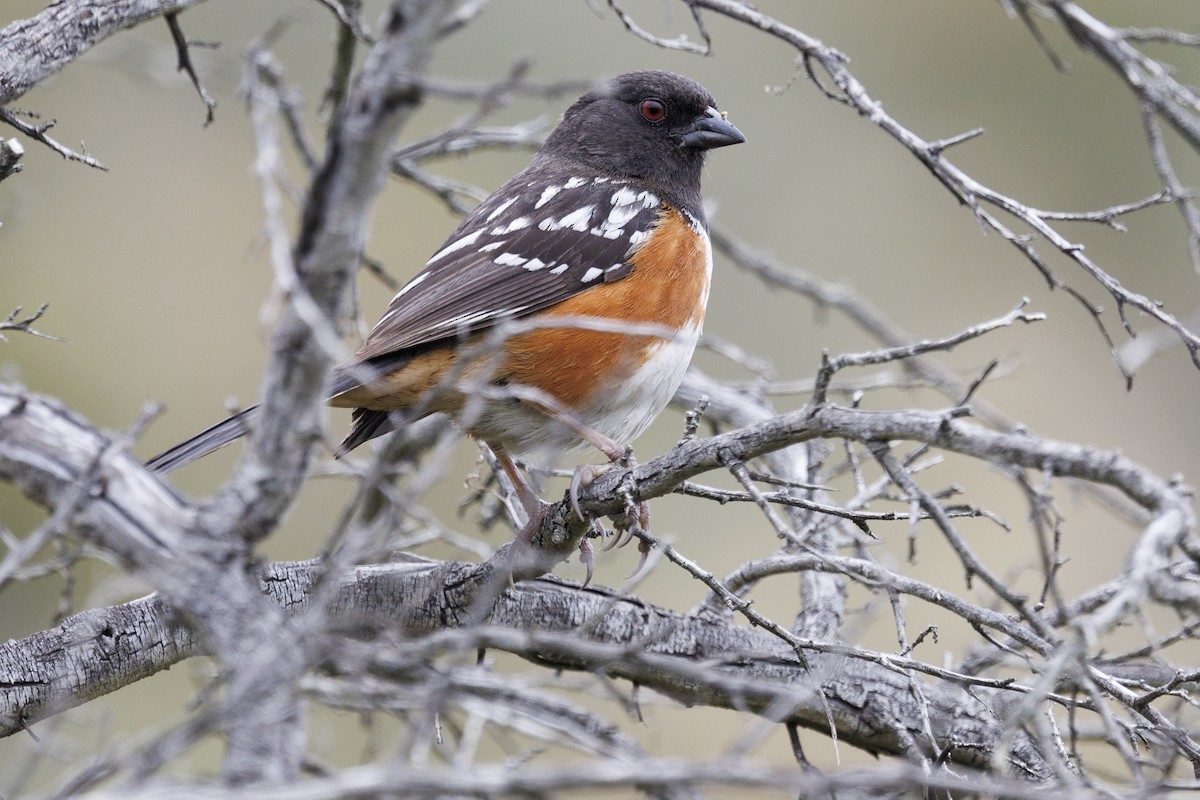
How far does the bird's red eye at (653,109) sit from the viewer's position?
317 cm

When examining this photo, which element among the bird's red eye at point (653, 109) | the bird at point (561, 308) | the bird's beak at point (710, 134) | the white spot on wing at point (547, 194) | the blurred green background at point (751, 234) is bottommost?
the bird at point (561, 308)

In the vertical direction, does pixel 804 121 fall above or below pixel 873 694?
above

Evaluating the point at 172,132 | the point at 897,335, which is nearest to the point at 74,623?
the point at 897,335

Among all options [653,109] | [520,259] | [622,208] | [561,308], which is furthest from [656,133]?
[561,308]

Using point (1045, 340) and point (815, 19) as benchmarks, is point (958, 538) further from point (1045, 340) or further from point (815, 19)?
point (815, 19)

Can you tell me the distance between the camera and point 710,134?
3133 mm

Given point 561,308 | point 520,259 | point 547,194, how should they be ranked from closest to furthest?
point 561,308 < point 520,259 < point 547,194

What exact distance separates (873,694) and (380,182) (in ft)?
4.84

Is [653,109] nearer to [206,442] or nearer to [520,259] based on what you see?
[520,259]

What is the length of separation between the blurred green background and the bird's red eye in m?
2.19

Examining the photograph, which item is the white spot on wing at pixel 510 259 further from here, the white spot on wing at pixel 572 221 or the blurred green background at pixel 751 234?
the blurred green background at pixel 751 234

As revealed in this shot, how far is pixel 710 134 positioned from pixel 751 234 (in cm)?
313

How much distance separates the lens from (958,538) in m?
1.27

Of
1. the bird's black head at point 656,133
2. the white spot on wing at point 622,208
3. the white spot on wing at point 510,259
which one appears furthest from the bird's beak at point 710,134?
the white spot on wing at point 510,259
